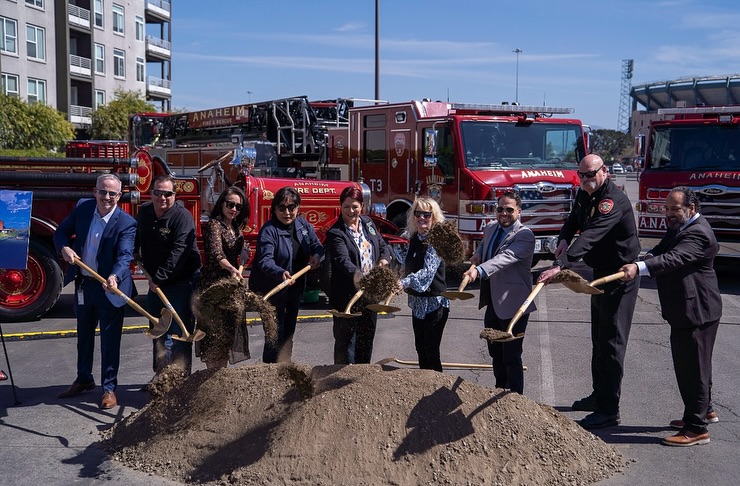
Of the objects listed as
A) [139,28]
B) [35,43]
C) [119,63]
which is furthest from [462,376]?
[139,28]

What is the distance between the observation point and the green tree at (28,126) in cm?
3631

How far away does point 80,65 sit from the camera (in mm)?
49344

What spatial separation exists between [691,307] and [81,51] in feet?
165

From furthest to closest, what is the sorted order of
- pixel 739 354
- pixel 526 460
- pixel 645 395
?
pixel 739 354, pixel 645 395, pixel 526 460

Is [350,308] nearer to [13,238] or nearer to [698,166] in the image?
[13,238]

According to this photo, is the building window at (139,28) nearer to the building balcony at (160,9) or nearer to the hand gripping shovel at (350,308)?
the building balcony at (160,9)

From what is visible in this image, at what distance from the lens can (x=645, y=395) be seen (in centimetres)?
715

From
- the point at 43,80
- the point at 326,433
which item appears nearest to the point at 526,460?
the point at 326,433

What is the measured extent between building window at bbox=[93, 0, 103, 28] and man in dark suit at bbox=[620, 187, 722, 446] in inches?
1967

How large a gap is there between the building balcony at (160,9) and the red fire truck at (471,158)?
A: 46801 mm

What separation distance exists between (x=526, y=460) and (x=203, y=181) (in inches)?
305

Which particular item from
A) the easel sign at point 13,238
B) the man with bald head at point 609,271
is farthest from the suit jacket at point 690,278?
the easel sign at point 13,238

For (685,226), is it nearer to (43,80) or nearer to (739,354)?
(739,354)

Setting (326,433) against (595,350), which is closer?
(326,433)
